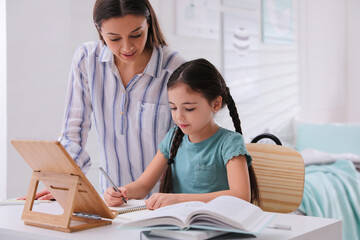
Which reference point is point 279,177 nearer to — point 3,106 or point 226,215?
point 226,215

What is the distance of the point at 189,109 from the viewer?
1472 millimetres

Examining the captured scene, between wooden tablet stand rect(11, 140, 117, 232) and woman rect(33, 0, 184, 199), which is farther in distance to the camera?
woman rect(33, 0, 184, 199)

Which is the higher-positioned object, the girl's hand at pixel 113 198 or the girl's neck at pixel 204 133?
the girl's neck at pixel 204 133

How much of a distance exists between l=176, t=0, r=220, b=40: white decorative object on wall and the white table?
2403 millimetres

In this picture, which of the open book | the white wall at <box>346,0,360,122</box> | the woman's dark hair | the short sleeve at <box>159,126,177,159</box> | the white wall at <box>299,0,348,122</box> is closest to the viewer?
the open book

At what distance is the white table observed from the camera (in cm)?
105

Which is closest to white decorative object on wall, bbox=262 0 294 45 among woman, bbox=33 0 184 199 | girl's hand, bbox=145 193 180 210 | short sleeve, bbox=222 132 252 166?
woman, bbox=33 0 184 199

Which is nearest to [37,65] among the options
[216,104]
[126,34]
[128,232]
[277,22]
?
[126,34]

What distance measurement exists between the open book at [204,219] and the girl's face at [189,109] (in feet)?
1.54

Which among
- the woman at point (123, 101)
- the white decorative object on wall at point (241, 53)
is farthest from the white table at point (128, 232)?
the white decorative object on wall at point (241, 53)

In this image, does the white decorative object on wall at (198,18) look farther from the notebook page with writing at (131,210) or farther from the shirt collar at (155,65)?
the notebook page with writing at (131,210)

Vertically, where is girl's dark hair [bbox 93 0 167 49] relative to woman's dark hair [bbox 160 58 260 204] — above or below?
above

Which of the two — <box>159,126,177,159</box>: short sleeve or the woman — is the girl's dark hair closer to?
the woman

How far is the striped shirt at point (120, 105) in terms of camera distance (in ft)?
5.68
